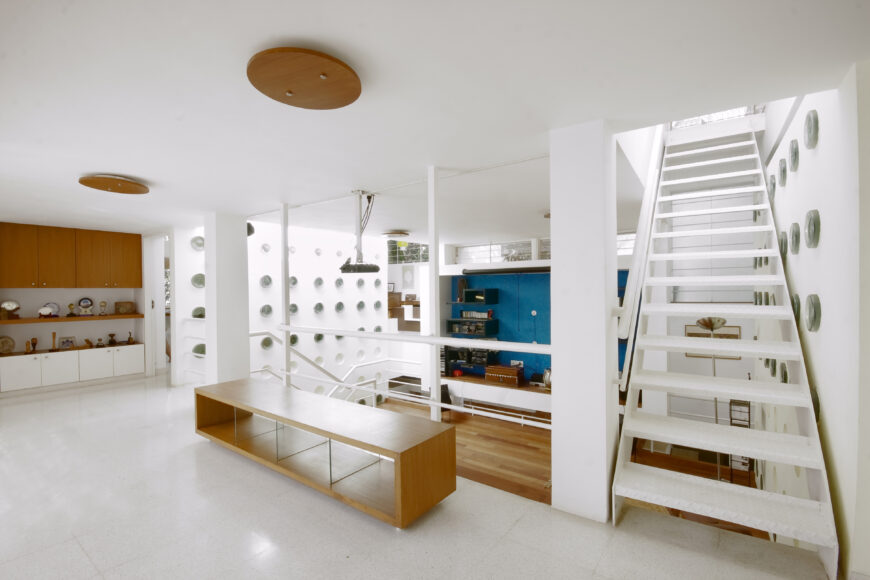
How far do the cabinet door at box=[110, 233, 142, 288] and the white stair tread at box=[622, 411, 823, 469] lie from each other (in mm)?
7634

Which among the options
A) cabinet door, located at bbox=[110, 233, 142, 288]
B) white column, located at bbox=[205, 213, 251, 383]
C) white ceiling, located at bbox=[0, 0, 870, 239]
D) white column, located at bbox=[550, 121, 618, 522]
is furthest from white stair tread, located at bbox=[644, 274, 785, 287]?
cabinet door, located at bbox=[110, 233, 142, 288]

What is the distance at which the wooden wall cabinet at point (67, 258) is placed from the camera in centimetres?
555

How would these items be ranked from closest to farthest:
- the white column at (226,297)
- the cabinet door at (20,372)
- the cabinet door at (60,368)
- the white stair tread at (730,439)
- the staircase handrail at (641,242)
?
the white stair tread at (730,439), the staircase handrail at (641,242), the white column at (226,297), the cabinet door at (20,372), the cabinet door at (60,368)

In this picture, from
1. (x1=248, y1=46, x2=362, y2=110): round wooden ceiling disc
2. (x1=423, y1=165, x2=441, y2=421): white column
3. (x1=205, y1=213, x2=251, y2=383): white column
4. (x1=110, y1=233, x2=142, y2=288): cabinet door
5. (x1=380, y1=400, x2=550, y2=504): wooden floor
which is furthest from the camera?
(x1=110, y1=233, x2=142, y2=288): cabinet door

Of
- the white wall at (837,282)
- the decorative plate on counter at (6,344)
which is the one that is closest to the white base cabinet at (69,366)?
the decorative plate on counter at (6,344)

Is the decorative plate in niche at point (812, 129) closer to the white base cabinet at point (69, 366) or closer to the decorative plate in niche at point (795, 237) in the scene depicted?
the decorative plate in niche at point (795, 237)

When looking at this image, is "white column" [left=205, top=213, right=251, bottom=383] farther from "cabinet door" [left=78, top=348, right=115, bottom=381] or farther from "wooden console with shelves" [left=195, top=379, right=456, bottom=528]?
"cabinet door" [left=78, top=348, right=115, bottom=381]

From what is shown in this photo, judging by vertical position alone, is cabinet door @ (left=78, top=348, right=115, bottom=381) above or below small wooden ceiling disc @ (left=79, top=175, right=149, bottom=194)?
below

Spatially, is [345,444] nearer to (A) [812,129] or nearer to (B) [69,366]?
(A) [812,129]

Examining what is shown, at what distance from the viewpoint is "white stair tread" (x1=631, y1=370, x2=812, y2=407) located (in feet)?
7.40

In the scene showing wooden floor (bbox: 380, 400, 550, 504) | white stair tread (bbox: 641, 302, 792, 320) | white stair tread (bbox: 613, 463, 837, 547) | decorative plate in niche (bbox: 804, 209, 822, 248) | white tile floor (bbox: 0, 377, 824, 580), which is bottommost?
wooden floor (bbox: 380, 400, 550, 504)

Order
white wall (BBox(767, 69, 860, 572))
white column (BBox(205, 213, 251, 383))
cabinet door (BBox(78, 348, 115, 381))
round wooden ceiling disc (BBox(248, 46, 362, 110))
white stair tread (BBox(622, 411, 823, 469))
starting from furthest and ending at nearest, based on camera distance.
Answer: cabinet door (BBox(78, 348, 115, 381)), white column (BBox(205, 213, 251, 383)), white stair tread (BBox(622, 411, 823, 469)), white wall (BBox(767, 69, 860, 572)), round wooden ceiling disc (BBox(248, 46, 362, 110))

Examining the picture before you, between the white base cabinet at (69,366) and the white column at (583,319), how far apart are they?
701cm

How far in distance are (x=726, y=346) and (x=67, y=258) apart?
829 centimetres
